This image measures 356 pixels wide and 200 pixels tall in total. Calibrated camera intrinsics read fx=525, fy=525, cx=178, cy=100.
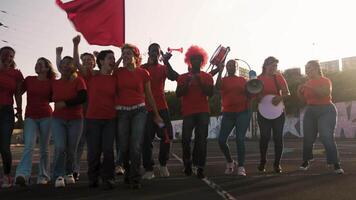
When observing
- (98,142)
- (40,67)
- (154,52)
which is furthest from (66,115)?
(154,52)

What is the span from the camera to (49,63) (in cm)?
798

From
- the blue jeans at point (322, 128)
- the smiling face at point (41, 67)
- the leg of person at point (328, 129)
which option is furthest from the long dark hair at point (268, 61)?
the smiling face at point (41, 67)

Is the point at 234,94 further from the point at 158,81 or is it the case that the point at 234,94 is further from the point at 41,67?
the point at 41,67

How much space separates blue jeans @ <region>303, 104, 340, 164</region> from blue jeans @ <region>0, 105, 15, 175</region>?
510cm

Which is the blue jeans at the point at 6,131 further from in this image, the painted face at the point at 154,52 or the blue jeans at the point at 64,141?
the painted face at the point at 154,52

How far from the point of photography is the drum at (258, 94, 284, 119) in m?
9.26

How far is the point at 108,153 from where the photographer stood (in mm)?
6984

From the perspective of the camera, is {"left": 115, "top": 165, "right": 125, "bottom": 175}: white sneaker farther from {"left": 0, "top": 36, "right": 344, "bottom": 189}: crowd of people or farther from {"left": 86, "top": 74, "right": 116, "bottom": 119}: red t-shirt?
{"left": 86, "top": 74, "right": 116, "bottom": 119}: red t-shirt

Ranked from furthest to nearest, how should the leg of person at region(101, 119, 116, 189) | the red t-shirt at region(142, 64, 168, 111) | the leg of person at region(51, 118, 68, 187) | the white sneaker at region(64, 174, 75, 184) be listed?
the red t-shirt at region(142, 64, 168, 111)
the white sneaker at region(64, 174, 75, 184)
the leg of person at region(51, 118, 68, 187)
the leg of person at region(101, 119, 116, 189)

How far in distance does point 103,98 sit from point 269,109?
342 centimetres

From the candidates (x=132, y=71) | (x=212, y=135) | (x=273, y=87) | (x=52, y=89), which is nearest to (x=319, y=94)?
(x=273, y=87)

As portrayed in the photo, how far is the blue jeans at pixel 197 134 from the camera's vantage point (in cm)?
833

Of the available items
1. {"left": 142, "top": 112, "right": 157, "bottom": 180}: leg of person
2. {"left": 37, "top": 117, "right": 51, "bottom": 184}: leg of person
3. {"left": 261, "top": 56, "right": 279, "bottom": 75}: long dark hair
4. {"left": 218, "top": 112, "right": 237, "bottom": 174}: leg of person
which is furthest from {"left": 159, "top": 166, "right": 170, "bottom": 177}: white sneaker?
{"left": 261, "top": 56, "right": 279, "bottom": 75}: long dark hair

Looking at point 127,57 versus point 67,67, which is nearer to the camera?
point 127,57
